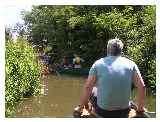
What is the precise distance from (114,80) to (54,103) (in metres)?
7.64

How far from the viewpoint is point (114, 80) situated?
212 inches

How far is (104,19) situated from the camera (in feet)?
68.5

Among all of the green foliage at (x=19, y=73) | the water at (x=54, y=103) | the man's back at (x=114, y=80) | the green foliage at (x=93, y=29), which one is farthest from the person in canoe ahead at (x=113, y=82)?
the green foliage at (x=93, y=29)

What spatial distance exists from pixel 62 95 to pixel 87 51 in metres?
9.24

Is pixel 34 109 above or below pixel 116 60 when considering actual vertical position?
below

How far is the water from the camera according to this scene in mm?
11239

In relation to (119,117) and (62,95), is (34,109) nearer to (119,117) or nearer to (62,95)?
(62,95)

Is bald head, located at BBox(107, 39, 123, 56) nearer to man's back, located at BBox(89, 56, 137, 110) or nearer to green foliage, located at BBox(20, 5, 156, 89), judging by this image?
man's back, located at BBox(89, 56, 137, 110)

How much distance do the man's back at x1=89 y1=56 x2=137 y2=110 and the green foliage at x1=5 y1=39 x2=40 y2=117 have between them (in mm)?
3919

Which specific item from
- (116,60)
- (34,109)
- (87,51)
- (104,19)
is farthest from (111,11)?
(116,60)

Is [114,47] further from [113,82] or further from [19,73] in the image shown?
[19,73]

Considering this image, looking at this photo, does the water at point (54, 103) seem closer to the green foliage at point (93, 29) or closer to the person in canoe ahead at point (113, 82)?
the green foliage at point (93, 29)

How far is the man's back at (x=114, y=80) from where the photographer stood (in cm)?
536
